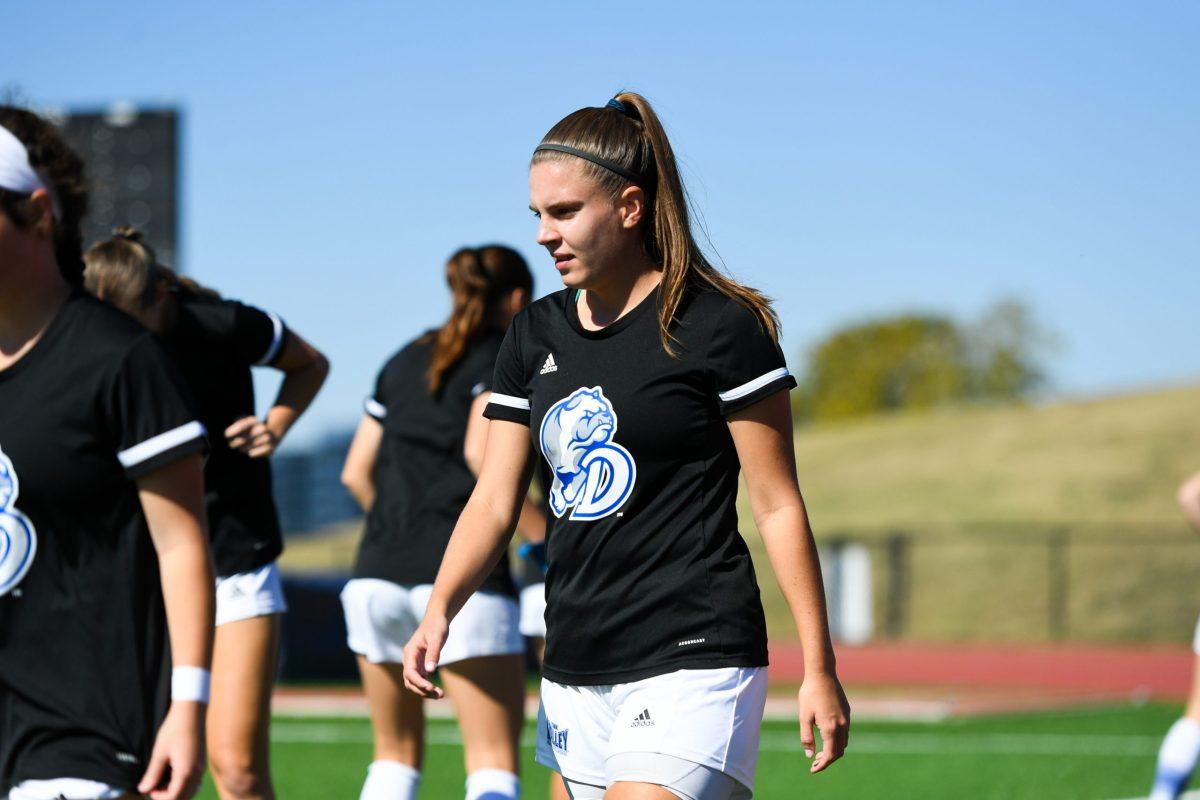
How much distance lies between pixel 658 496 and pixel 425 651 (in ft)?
2.04

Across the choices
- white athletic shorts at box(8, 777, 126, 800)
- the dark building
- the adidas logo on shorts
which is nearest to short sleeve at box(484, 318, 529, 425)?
the adidas logo on shorts

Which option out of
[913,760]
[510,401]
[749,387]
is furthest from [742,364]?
[913,760]

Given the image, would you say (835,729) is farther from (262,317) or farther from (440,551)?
(262,317)

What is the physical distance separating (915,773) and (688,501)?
321 inches

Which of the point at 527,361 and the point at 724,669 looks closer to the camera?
the point at 724,669

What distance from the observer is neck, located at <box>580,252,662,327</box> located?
3684 mm

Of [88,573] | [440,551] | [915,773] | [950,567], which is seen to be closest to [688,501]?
[88,573]

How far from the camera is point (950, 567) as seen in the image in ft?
141

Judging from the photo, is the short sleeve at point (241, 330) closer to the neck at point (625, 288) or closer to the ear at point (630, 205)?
the neck at point (625, 288)

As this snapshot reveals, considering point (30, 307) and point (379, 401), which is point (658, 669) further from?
point (379, 401)

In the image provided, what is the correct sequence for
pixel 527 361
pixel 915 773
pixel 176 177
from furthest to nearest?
pixel 176 177
pixel 915 773
pixel 527 361

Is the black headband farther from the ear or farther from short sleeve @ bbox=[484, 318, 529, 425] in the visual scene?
short sleeve @ bbox=[484, 318, 529, 425]

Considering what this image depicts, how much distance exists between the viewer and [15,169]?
9.43 feet

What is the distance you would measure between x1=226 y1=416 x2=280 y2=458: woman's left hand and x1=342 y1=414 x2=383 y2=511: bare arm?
838mm
